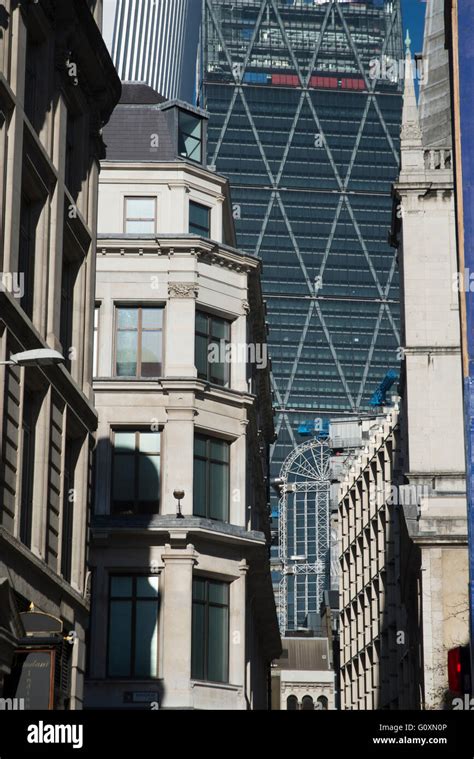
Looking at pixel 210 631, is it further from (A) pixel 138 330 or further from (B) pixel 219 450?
(A) pixel 138 330

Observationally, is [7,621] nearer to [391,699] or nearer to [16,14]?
[16,14]

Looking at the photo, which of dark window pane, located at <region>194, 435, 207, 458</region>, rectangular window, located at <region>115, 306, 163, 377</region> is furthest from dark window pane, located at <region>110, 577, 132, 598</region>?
rectangular window, located at <region>115, 306, 163, 377</region>

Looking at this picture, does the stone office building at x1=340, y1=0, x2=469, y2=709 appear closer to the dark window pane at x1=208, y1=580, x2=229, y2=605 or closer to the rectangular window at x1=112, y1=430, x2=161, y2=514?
the dark window pane at x1=208, y1=580, x2=229, y2=605

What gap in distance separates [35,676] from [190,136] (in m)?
32.7

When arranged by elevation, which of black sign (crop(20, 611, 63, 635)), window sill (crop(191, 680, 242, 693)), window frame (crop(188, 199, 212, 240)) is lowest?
black sign (crop(20, 611, 63, 635))

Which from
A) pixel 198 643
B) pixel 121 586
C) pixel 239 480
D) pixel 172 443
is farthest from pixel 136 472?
pixel 198 643

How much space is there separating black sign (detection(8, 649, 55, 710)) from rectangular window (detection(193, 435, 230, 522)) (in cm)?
2114

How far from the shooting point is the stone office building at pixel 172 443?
4538 centimetres

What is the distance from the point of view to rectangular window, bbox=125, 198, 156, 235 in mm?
51188

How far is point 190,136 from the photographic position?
54625 mm

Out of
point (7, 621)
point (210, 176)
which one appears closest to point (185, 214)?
point (210, 176)

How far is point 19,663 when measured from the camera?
25.7 metres

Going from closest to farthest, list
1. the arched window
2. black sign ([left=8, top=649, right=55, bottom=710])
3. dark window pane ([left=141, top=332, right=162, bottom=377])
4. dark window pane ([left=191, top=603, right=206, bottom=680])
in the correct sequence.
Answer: black sign ([left=8, top=649, right=55, bottom=710])
dark window pane ([left=191, top=603, right=206, bottom=680])
dark window pane ([left=141, top=332, right=162, bottom=377])
the arched window

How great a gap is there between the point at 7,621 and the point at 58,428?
7525 mm
